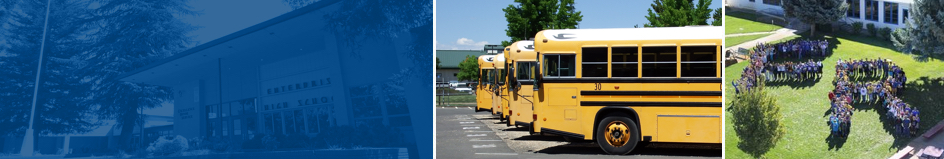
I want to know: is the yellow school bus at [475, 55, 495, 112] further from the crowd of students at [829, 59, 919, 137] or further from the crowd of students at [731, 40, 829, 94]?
the crowd of students at [829, 59, 919, 137]

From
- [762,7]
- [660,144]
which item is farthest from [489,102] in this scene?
[762,7]

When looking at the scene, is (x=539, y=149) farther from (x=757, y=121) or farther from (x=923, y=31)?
(x=923, y=31)

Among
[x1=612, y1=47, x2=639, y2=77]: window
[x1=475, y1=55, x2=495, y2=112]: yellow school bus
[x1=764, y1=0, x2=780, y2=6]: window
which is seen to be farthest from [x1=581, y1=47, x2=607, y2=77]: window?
[x1=475, y1=55, x2=495, y2=112]: yellow school bus

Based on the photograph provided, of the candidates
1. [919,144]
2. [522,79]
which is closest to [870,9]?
[919,144]

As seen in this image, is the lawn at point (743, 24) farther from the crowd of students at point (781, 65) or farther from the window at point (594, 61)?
the window at point (594, 61)

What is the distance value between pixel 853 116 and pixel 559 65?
4.09m

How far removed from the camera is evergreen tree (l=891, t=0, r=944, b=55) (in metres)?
10.1

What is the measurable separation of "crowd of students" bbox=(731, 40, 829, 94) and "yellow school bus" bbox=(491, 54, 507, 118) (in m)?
8.95

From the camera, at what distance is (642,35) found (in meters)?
12.5

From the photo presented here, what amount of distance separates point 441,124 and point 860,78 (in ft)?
42.1

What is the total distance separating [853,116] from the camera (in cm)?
1080

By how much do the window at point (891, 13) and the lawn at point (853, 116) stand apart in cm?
28

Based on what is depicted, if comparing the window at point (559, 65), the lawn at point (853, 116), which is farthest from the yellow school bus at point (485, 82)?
the lawn at point (853, 116)

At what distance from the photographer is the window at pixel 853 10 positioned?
1095 centimetres
